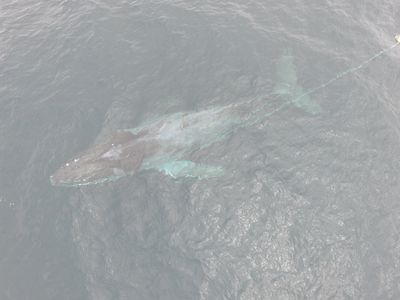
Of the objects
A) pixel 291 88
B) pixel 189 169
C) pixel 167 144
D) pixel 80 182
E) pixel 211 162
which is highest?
pixel 291 88

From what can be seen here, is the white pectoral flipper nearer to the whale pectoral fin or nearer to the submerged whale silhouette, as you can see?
the submerged whale silhouette

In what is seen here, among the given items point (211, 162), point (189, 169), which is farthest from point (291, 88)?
point (189, 169)

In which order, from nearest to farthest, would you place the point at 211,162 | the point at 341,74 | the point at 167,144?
the point at 211,162 < the point at 167,144 < the point at 341,74

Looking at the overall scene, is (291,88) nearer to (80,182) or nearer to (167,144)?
(167,144)

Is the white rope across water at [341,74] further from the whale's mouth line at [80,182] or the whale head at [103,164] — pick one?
the whale's mouth line at [80,182]

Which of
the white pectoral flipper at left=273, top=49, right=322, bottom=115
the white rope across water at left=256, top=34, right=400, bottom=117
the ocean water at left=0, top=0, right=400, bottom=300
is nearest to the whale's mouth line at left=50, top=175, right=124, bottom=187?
the ocean water at left=0, top=0, right=400, bottom=300

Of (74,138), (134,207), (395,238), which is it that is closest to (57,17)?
(74,138)
